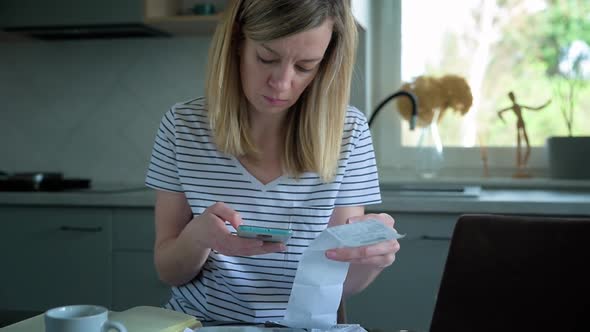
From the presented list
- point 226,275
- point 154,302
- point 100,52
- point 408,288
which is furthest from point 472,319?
point 100,52

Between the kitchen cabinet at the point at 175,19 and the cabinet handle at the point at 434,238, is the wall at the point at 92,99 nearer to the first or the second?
the kitchen cabinet at the point at 175,19

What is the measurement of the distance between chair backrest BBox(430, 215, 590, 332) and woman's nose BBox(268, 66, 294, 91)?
0.41 meters

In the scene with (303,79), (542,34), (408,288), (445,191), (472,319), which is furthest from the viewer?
(542,34)

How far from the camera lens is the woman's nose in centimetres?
121

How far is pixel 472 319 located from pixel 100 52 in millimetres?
2175

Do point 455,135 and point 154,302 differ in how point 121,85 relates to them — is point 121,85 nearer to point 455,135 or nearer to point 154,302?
point 154,302

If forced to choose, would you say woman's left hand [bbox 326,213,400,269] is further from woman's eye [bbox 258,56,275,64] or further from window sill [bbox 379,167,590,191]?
window sill [bbox 379,167,590,191]

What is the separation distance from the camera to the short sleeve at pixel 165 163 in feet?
4.40

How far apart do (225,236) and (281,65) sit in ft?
1.13

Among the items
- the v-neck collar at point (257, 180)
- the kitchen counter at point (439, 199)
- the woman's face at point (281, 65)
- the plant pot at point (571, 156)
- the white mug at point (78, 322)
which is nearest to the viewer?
the white mug at point (78, 322)

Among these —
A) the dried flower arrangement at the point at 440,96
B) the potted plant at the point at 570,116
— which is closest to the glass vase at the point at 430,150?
the dried flower arrangement at the point at 440,96

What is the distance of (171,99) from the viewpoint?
2.70 metres

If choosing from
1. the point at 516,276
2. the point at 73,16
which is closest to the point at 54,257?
the point at 73,16

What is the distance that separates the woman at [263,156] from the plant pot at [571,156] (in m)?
1.23
